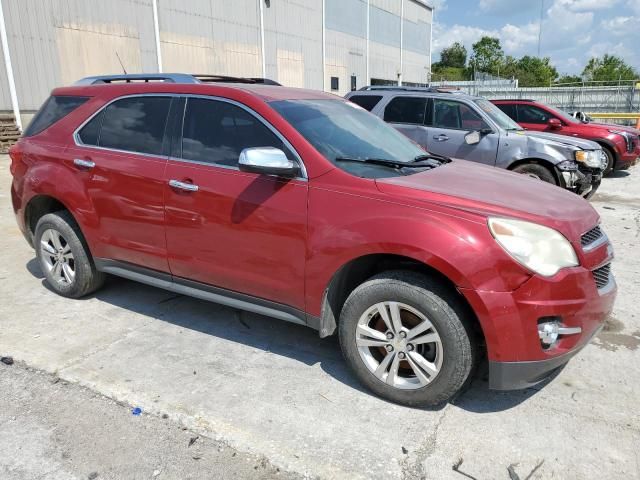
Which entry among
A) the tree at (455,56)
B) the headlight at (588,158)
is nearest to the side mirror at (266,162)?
the headlight at (588,158)

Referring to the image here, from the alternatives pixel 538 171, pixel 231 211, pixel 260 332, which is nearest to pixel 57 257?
pixel 260 332

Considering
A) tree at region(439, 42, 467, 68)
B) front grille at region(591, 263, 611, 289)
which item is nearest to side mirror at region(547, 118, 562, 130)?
front grille at region(591, 263, 611, 289)

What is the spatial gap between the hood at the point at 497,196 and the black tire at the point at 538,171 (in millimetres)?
4836

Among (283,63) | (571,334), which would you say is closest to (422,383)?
(571,334)

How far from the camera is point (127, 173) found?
3.91m

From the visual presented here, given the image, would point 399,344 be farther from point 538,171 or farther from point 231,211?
point 538,171

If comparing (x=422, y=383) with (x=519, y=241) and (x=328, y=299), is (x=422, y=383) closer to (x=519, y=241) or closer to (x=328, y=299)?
(x=328, y=299)

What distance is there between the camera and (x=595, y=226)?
10.4 ft

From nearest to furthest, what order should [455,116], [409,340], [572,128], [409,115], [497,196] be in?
[409,340] → [497,196] → [455,116] → [409,115] → [572,128]

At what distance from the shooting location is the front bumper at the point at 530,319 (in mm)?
2656

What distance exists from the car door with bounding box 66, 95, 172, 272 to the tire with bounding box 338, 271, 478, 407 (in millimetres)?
1643

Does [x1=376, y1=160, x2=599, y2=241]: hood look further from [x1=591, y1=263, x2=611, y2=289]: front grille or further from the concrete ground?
the concrete ground

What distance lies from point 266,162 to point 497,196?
1374mm

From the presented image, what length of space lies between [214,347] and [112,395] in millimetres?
817
